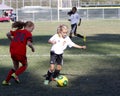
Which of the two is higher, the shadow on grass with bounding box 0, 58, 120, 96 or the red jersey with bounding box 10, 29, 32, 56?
the red jersey with bounding box 10, 29, 32, 56

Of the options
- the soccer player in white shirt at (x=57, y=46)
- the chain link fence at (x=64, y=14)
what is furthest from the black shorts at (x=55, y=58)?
the chain link fence at (x=64, y=14)

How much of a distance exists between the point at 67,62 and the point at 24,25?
4.18 meters

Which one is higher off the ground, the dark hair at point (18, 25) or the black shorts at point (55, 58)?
the dark hair at point (18, 25)

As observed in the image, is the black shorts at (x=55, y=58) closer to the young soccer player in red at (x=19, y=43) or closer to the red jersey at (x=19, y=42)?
the young soccer player in red at (x=19, y=43)

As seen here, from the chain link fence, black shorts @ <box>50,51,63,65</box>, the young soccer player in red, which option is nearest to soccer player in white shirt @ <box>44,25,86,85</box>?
black shorts @ <box>50,51,63,65</box>

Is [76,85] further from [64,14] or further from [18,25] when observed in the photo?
[64,14]

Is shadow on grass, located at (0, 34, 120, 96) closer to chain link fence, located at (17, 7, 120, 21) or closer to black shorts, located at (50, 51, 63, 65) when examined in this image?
black shorts, located at (50, 51, 63, 65)

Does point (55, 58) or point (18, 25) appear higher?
point (18, 25)

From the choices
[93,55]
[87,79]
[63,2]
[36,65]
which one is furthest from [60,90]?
[63,2]

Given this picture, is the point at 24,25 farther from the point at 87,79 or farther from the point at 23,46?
the point at 87,79

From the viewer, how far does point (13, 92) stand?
9.50 metres

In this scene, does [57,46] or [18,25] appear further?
[57,46]

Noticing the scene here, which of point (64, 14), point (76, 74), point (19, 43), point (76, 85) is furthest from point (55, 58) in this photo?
point (64, 14)

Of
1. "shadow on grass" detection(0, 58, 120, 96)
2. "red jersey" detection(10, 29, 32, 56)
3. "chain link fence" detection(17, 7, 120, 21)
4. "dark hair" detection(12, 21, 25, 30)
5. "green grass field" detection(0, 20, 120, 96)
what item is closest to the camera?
"shadow on grass" detection(0, 58, 120, 96)
